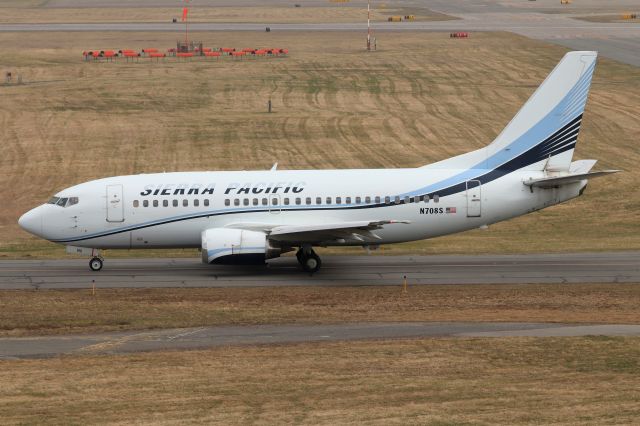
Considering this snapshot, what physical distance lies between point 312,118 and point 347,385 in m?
61.4

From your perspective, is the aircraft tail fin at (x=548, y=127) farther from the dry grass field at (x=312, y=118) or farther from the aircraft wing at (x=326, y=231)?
the dry grass field at (x=312, y=118)

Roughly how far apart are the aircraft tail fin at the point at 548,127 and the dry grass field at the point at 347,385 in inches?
569

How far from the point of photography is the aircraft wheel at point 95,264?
48541 millimetres

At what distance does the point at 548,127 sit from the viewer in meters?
47.6

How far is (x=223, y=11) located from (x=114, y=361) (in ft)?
487

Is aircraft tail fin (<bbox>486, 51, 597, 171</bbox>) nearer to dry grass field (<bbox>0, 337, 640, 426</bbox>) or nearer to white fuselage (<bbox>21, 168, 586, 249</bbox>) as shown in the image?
white fuselage (<bbox>21, 168, 586, 249</bbox>)

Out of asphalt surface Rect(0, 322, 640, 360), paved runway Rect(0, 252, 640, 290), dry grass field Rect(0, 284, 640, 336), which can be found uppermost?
paved runway Rect(0, 252, 640, 290)

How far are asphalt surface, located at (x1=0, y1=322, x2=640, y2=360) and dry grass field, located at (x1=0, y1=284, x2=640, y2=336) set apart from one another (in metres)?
0.89

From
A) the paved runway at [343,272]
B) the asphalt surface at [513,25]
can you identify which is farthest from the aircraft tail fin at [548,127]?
the asphalt surface at [513,25]

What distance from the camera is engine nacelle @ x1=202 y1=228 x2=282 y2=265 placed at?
45469mm

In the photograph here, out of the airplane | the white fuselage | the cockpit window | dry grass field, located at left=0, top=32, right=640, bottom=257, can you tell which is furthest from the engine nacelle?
dry grass field, located at left=0, top=32, right=640, bottom=257

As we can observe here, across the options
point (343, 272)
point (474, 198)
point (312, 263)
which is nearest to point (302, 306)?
point (312, 263)

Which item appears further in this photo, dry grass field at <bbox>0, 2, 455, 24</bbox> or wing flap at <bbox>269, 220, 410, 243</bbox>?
dry grass field at <bbox>0, 2, 455, 24</bbox>

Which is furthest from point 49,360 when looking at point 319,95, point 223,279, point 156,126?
point 319,95
